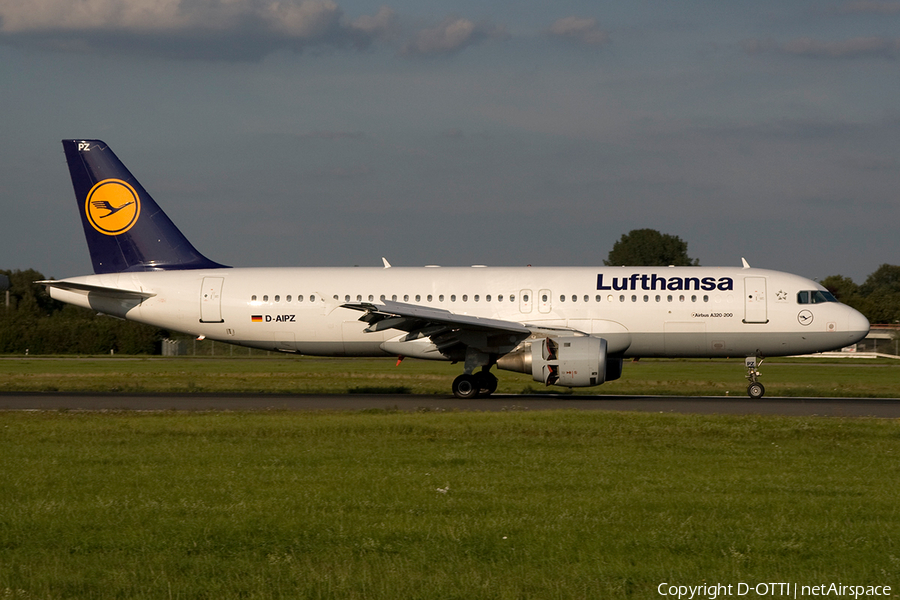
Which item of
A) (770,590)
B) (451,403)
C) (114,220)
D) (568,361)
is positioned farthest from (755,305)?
(770,590)

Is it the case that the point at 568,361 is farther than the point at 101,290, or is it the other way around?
the point at 101,290

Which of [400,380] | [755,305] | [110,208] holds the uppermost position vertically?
[110,208]

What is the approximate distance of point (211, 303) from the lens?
88.1 feet

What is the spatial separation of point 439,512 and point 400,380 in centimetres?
2463

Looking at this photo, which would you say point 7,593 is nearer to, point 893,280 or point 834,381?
point 834,381

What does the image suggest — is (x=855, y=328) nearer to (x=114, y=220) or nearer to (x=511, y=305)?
(x=511, y=305)

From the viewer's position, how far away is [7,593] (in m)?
6.46

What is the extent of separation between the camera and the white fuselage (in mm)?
25109

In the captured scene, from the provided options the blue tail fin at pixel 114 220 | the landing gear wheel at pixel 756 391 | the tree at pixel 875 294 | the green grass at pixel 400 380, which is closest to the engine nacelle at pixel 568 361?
the landing gear wheel at pixel 756 391

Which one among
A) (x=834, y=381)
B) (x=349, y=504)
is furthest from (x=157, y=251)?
(x=834, y=381)

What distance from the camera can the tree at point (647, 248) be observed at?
359ft

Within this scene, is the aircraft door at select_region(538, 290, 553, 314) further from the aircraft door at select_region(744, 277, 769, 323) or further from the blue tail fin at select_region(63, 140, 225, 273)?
the blue tail fin at select_region(63, 140, 225, 273)

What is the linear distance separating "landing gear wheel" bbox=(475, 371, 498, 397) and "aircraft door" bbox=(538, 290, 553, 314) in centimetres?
237

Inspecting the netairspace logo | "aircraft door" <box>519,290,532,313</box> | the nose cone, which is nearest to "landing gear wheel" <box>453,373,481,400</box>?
"aircraft door" <box>519,290,532,313</box>
